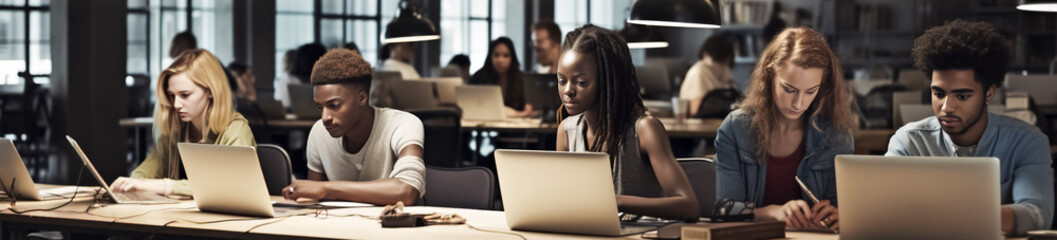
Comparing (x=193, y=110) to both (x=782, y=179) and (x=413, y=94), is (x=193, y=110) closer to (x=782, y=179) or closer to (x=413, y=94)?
(x=782, y=179)

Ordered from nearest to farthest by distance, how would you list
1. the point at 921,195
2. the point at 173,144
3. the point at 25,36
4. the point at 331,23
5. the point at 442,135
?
1. the point at 921,195
2. the point at 173,144
3. the point at 442,135
4. the point at 25,36
5. the point at 331,23

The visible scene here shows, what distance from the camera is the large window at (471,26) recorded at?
12.8 meters

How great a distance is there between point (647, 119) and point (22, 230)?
1675mm

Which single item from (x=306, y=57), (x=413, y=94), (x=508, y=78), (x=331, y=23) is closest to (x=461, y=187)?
(x=413, y=94)

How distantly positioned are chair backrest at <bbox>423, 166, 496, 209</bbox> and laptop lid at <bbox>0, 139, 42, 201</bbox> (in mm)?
1134

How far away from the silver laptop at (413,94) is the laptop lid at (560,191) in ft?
15.9

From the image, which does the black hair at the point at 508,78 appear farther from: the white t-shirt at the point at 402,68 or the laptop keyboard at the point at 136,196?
the laptop keyboard at the point at 136,196

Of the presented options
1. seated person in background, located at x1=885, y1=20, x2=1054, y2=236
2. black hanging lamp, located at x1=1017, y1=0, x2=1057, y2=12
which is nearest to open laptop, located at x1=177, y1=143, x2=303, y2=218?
seated person in background, located at x1=885, y1=20, x2=1054, y2=236

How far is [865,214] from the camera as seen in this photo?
2225mm

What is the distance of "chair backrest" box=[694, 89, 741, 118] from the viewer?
7164 millimetres

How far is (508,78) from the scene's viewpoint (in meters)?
7.66

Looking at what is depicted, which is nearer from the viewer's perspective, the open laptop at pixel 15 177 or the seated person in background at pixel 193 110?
the open laptop at pixel 15 177

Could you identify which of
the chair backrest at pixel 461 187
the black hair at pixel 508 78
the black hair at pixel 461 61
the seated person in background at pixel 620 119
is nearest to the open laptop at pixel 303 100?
the black hair at pixel 508 78

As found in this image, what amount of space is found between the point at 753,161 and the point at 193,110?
1665 mm
